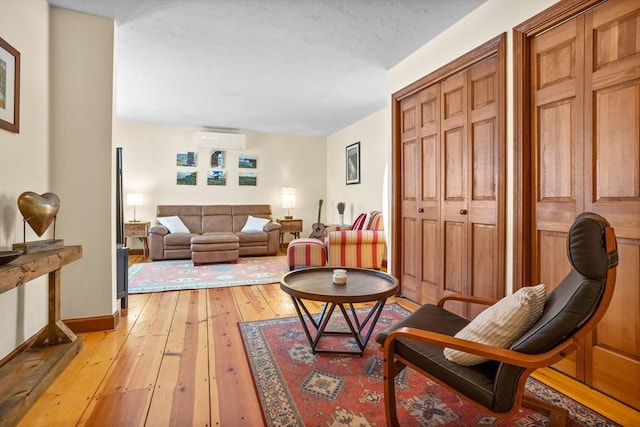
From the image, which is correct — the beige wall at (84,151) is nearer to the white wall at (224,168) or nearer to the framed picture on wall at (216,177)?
the white wall at (224,168)

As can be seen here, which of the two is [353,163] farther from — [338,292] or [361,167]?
[338,292]

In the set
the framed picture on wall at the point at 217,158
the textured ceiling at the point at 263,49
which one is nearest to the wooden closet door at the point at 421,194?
the textured ceiling at the point at 263,49

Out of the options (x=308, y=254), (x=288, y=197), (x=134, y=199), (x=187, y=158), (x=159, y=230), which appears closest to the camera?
(x=308, y=254)

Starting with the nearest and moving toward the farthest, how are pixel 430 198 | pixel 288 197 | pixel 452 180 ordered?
pixel 452 180
pixel 430 198
pixel 288 197

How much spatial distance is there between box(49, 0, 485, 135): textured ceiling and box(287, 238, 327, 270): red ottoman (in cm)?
207

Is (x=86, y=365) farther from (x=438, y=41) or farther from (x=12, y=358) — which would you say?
(x=438, y=41)

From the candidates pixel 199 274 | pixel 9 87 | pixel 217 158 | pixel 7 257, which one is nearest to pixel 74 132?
pixel 9 87

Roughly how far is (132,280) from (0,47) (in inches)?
120

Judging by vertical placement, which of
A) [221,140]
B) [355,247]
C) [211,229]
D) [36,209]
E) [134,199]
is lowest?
[355,247]

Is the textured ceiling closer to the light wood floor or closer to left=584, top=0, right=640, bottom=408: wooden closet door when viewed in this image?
left=584, top=0, right=640, bottom=408: wooden closet door

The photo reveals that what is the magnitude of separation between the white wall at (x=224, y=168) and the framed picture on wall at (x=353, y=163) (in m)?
1.16

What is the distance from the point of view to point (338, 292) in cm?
206

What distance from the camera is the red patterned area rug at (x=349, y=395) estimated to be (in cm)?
153

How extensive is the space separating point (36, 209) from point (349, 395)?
2.04 m
